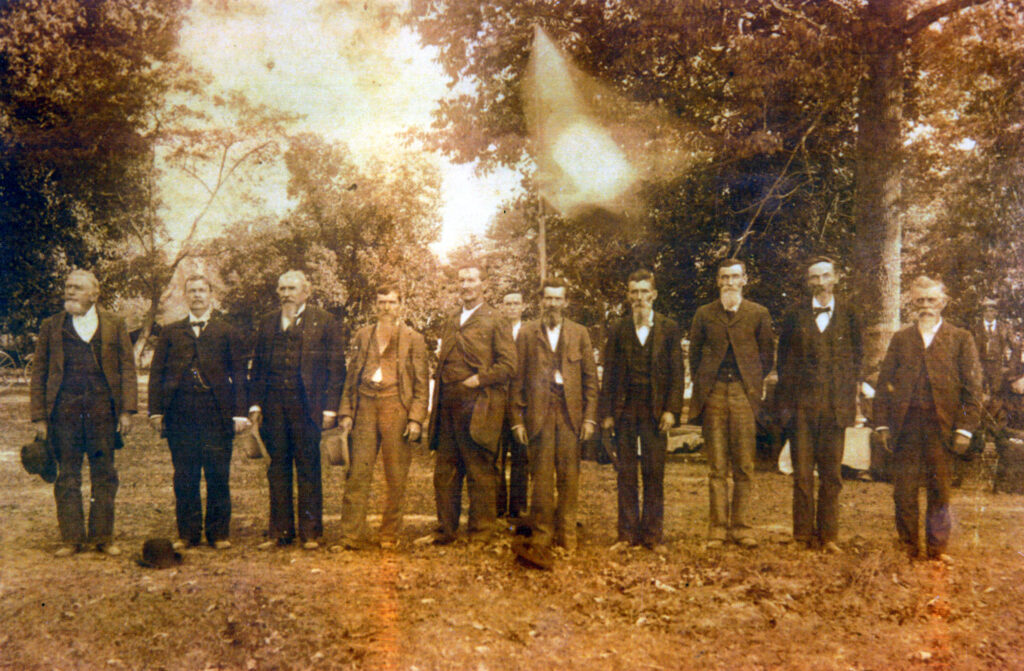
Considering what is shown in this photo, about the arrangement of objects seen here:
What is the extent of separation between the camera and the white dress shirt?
4977 millimetres

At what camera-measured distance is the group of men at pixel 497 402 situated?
4875mm

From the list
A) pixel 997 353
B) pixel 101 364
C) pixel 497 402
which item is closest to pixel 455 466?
pixel 497 402

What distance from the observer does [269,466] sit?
5.01m

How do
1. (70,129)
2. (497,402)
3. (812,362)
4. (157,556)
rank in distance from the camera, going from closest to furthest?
(157,556) → (812,362) → (497,402) → (70,129)

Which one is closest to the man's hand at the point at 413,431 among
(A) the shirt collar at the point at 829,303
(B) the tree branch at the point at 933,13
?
(A) the shirt collar at the point at 829,303

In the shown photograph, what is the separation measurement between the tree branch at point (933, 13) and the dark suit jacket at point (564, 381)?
3646mm

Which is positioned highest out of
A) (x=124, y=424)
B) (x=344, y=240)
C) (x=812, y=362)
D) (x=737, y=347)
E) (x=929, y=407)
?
(x=344, y=240)

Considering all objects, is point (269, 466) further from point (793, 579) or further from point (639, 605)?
point (793, 579)

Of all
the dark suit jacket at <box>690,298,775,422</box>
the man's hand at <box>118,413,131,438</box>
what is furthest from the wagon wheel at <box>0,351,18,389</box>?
the dark suit jacket at <box>690,298,775,422</box>

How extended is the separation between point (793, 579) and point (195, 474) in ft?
14.0

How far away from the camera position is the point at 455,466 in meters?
5.19

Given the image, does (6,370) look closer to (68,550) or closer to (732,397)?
(68,550)

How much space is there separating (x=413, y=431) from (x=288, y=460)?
946 mm

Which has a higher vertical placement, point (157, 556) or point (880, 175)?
point (880, 175)
